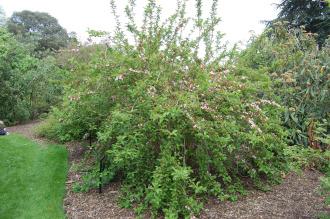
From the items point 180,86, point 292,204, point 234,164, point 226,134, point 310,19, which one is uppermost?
point 310,19

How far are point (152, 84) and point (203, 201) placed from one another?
1531mm

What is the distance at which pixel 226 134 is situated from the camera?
4.09m

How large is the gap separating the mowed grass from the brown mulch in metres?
0.22

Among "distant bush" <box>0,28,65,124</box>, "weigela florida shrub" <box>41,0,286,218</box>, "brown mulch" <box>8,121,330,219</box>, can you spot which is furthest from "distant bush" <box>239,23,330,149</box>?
"distant bush" <box>0,28,65,124</box>

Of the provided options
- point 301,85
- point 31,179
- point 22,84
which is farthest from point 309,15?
point 31,179

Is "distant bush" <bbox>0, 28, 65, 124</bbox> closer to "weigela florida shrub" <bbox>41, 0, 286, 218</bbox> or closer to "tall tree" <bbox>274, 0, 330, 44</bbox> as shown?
"weigela florida shrub" <bbox>41, 0, 286, 218</bbox>

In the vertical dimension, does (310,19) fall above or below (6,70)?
above

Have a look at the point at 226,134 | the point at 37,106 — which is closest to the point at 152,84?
the point at 226,134

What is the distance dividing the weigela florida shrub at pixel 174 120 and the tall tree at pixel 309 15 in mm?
9202

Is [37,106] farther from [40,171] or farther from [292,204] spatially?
[292,204]

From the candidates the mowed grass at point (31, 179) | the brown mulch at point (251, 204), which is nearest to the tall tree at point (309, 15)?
the brown mulch at point (251, 204)

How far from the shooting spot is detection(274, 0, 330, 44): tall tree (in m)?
12.9

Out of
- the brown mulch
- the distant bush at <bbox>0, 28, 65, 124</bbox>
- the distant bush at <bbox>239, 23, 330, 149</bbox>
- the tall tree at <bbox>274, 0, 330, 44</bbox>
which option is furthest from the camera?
the tall tree at <bbox>274, 0, 330, 44</bbox>

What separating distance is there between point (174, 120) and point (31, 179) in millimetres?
2614
